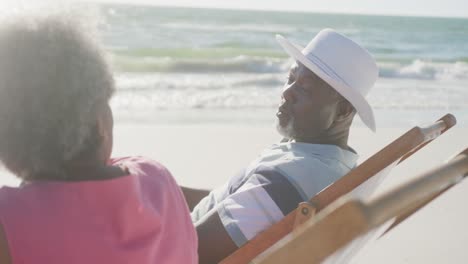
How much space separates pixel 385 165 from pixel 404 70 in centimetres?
1639

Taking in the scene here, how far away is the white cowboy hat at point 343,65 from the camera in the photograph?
307cm

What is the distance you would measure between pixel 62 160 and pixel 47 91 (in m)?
0.16

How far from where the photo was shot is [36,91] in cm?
161

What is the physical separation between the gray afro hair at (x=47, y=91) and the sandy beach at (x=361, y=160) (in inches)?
134

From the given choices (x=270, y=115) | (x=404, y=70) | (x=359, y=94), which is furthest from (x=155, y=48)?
(x=359, y=94)

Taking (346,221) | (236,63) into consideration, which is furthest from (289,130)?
(236,63)

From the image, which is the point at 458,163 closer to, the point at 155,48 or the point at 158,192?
the point at 158,192

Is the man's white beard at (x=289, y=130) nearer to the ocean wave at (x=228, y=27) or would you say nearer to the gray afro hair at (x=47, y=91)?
the gray afro hair at (x=47, y=91)

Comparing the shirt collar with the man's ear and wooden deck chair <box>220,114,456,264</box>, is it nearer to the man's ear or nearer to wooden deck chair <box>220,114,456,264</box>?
the man's ear

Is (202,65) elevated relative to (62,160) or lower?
lower

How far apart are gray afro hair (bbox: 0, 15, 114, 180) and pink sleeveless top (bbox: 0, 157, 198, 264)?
0.22 feet

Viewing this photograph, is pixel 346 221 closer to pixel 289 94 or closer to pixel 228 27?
pixel 289 94

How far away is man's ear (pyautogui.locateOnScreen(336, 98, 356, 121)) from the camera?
310 cm

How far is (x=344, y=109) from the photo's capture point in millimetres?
3113
